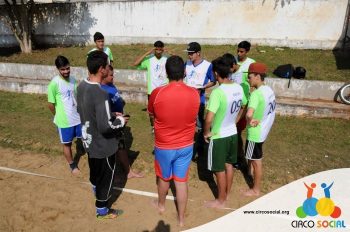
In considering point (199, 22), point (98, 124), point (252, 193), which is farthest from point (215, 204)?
point (199, 22)

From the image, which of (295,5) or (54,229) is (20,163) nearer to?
(54,229)

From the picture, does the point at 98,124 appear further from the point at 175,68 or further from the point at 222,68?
the point at 222,68

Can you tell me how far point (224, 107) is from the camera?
13.8ft

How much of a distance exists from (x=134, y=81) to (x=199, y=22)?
699cm

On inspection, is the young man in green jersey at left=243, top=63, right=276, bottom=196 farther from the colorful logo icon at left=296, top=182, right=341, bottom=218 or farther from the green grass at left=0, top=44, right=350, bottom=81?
the green grass at left=0, top=44, right=350, bottom=81

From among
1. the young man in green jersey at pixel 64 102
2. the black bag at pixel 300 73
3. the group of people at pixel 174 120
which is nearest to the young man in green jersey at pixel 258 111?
the group of people at pixel 174 120

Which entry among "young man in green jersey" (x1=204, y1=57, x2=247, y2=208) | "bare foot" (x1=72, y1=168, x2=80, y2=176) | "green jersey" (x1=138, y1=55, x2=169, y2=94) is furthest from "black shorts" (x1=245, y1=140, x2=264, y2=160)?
"bare foot" (x1=72, y1=168, x2=80, y2=176)

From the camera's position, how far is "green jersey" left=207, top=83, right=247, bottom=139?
4152 mm

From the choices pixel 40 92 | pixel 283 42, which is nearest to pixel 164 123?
pixel 40 92

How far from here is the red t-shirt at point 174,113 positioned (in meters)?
3.80

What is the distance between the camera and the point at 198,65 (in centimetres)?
584

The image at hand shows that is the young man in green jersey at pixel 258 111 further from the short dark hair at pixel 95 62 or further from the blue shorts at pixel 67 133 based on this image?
the blue shorts at pixel 67 133

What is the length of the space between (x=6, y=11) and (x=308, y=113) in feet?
57.2

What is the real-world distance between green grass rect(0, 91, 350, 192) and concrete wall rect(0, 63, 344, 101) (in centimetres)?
128
